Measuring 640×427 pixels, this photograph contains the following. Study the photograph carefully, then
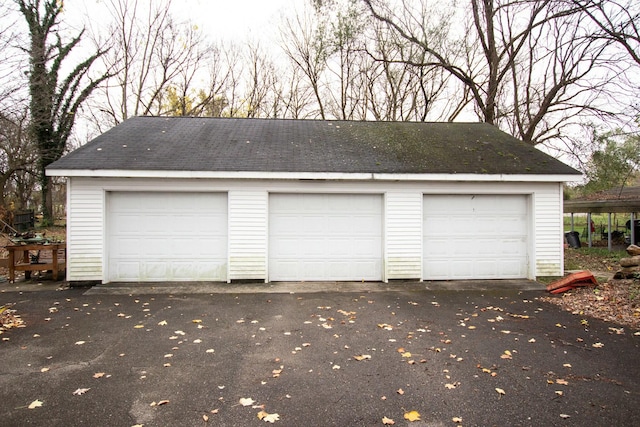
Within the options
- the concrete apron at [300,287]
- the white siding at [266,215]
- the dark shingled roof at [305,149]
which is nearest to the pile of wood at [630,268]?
the white siding at [266,215]

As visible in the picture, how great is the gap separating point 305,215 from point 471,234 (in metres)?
3.86

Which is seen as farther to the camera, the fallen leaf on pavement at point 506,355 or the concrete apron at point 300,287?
the concrete apron at point 300,287

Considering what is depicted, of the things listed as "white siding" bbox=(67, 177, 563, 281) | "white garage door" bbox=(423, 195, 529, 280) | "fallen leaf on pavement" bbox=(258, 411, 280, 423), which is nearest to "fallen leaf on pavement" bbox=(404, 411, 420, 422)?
"fallen leaf on pavement" bbox=(258, 411, 280, 423)

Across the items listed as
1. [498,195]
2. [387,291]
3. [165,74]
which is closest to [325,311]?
[387,291]

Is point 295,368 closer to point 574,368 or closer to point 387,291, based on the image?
point 574,368

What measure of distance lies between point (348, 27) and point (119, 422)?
17.2 meters

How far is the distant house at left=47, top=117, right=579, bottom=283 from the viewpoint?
8.03m

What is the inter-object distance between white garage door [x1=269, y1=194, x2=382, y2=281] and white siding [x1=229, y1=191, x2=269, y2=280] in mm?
252

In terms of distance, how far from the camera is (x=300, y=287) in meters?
7.98

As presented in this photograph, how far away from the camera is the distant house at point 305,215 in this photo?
8031 millimetres

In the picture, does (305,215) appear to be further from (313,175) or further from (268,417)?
(268,417)

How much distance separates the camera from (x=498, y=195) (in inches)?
342

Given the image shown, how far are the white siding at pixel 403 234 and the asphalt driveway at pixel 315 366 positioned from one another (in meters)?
1.88

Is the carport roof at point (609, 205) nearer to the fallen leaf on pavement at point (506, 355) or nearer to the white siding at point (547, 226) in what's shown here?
the white siding at point (547, 226)
